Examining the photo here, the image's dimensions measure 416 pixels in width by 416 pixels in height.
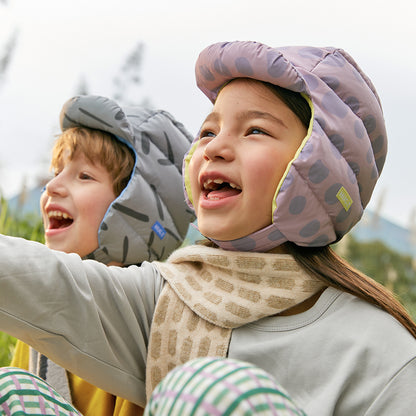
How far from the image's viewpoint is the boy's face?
1.74m

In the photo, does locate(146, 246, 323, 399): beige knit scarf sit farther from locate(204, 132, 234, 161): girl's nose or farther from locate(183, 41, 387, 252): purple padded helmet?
locate(204, 132, 234, 161): girl's nose

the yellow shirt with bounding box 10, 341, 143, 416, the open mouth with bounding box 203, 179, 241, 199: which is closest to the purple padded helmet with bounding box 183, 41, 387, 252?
the open mouth with bounding box 203, 179, 241, 199

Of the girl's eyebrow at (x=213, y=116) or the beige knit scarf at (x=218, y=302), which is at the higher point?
the girl's eyebrow at (x=213, y=116)

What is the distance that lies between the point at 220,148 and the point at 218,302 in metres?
0.34

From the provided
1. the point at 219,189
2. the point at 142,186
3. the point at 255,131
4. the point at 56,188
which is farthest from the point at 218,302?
the point at 56,188

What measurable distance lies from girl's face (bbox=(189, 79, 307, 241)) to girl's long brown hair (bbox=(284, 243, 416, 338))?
0.13 m

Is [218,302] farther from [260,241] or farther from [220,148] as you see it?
[220,148]

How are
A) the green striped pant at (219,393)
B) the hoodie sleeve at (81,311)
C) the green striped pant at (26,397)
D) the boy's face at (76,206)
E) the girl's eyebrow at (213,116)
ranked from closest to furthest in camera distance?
1. the green striped pant at (219,393)
2. the green striped pant at (26,397)
3. the hoodie sleeve at (81,311)
4. the girl's eyebrow at (213,116)
5. the boy's face at (76,206)

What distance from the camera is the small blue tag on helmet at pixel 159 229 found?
181 cm

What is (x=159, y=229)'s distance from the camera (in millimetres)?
1827

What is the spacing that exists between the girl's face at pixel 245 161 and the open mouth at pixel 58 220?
0.60m

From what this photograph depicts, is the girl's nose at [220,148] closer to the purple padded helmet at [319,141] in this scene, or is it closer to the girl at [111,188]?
the purple padded helmet at [319,141]

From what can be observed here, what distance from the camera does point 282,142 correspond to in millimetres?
1299

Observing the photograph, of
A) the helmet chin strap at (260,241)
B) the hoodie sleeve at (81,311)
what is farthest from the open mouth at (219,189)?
the hoodie sleeve at (81,311)
